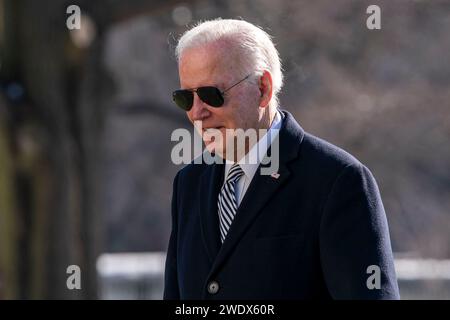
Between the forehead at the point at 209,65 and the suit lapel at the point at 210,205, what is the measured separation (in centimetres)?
41

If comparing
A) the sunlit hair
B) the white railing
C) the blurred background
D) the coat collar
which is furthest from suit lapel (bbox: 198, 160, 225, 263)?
the white railing

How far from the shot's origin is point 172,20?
45.8 ft

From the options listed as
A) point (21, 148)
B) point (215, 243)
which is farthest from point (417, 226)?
point (215, 243)

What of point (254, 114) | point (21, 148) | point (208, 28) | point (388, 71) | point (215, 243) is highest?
point (388, 71)

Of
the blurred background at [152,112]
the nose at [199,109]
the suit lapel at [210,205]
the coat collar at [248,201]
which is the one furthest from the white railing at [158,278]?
the nose at [199,109]

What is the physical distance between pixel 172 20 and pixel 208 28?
10071 millimetres

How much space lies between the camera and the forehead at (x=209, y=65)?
395 cm

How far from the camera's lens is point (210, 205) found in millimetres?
4094

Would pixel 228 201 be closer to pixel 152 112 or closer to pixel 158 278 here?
pixel 152 112

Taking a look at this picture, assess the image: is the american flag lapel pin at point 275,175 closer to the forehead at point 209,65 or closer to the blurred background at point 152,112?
the forehead at point 209,65

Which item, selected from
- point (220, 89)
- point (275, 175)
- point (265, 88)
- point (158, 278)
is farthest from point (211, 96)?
point (158, 278)

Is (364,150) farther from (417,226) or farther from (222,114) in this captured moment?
(222,114)

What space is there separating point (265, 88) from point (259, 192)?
0.39 metres

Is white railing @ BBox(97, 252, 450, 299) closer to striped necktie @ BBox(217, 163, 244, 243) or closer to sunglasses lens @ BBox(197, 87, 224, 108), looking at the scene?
striped necktie @ BBox(217, 163, 244, 243)
